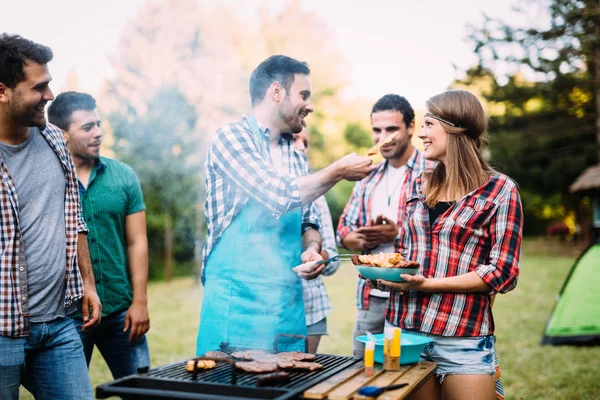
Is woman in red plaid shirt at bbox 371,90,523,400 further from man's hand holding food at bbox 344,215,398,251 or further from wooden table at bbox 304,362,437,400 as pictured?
man's hand holding food at bbox 344,215,398,251

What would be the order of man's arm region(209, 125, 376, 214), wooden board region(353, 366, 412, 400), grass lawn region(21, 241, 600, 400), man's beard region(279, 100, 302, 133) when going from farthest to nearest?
1. grass lawn region(21, 241, 600, 400)
2. man's beard region(279, 100, 302, 133)
3. man's arm region(209, 125, 376, 214)
4. wooden board region(353, 366, 412, 400)

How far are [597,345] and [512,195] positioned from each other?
19.6ft

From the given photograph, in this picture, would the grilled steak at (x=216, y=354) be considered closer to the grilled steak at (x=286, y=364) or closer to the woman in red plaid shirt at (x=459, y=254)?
the grilled steak at (x=286, y=364)

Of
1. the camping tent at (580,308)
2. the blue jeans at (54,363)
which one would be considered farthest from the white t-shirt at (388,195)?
the camping tent at (580,308)

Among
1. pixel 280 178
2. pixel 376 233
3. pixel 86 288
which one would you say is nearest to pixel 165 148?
pixel 376 233

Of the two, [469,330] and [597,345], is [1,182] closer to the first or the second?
[469,330]

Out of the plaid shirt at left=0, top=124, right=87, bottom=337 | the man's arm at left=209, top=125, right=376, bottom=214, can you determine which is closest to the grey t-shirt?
the plaid shirt at left=0, top=124, right=87, bottom=337

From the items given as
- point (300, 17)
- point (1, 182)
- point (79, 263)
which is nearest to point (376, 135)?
point (79, 263)

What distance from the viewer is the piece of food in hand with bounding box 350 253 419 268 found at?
8.53ft

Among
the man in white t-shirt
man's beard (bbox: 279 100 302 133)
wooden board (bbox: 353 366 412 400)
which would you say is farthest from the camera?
the man in white t-shirt

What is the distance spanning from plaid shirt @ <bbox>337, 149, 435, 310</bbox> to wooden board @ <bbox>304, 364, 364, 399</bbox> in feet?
4.72

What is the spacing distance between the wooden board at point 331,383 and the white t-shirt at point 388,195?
1544 mm

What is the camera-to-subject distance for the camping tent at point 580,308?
24.8ft

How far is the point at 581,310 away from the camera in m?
7.63
